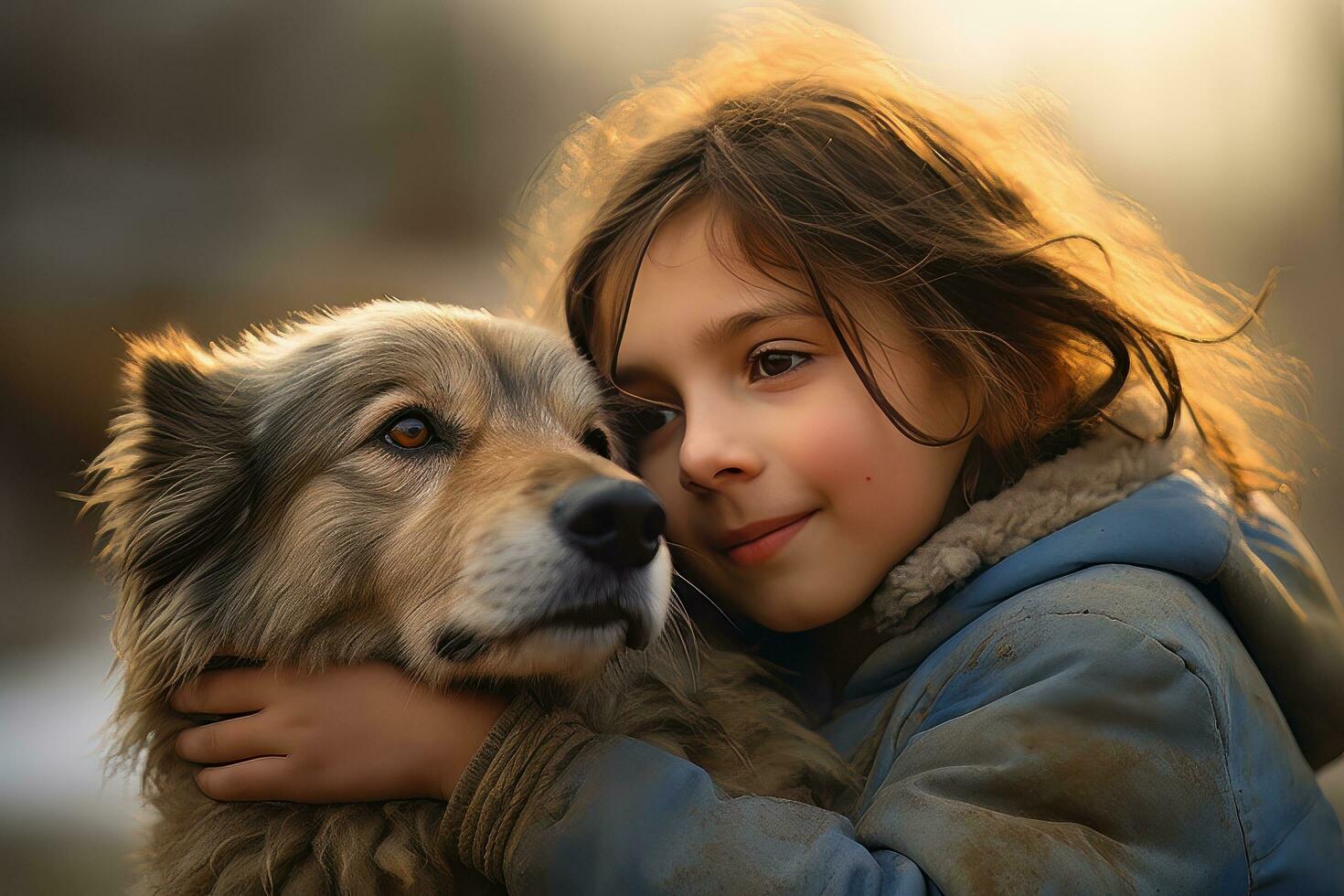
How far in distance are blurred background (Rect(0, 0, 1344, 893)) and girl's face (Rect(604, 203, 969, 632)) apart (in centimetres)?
117

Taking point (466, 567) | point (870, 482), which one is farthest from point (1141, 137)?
point (466, 567)

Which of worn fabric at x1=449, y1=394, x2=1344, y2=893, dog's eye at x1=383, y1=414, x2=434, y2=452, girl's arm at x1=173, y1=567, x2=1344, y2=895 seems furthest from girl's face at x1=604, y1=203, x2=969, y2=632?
dog's eye at x1=383, y1=414, x2=434, y2=452

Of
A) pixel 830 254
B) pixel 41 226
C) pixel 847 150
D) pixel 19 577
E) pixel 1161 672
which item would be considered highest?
pixel 847 150

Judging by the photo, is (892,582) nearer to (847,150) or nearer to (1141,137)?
(847,150)

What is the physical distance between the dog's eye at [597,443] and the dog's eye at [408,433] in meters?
0.33

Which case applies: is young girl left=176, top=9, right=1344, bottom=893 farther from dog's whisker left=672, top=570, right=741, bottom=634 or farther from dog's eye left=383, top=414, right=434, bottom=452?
dog's eye left=383, top=414, right=434, bottom=452

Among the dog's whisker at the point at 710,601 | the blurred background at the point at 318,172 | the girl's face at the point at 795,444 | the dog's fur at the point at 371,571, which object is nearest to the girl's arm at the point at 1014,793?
the dog's fur at the point at 371,571

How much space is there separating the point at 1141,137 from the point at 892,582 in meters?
2.24

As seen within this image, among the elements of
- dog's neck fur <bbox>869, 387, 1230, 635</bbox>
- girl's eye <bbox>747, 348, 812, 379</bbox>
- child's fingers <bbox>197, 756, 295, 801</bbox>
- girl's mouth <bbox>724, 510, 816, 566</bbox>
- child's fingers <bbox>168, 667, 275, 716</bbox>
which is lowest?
child's fingers <bbox>197, 756, 295, 801</bbox>

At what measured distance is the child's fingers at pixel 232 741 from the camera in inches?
59.9

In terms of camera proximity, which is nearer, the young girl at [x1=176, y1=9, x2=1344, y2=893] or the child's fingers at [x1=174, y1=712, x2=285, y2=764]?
the young girl at [x1=176, y1=9, x2=1344, y2=893]

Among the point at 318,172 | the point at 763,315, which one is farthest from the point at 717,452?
the point at 318,172

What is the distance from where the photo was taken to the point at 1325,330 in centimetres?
366

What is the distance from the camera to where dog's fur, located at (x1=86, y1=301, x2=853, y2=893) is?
1498mm
